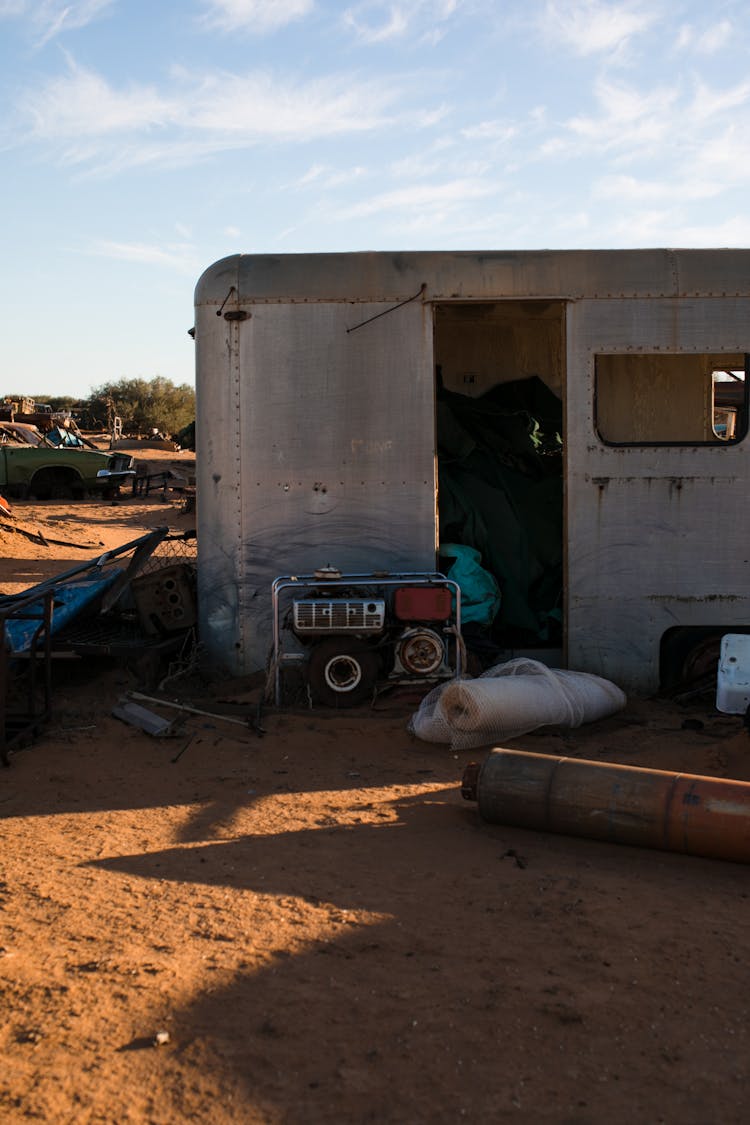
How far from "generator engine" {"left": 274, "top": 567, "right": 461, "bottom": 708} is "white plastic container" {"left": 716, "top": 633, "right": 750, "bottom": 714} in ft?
5.29

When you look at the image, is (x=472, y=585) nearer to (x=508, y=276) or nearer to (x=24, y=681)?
(x=508, y=276)

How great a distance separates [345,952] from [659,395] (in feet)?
18.7

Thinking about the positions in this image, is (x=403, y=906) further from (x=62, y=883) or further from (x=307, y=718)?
(x=307, y=718)

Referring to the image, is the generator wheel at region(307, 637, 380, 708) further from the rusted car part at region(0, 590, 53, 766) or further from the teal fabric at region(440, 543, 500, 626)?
the rusted car part at region(0, 590, 53, 766)

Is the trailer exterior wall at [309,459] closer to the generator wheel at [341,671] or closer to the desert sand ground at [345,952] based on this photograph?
the generator wheel at [341,671]

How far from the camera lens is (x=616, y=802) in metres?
4.28

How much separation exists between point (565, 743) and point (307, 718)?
5.27 ft

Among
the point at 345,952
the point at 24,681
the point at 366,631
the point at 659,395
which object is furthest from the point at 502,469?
the point at 345,952

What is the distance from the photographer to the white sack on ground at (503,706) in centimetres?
579

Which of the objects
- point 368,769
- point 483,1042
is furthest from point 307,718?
point 483,1042

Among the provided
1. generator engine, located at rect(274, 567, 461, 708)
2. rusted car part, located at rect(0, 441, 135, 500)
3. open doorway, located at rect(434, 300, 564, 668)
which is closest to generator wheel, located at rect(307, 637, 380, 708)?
generator engine, located at rect(274, 567, 461, 708)

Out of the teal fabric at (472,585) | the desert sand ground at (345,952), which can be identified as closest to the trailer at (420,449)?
the teal fabric at (472,585)

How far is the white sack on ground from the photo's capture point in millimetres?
Result: 5785

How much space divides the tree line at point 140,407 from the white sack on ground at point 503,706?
37.9m
